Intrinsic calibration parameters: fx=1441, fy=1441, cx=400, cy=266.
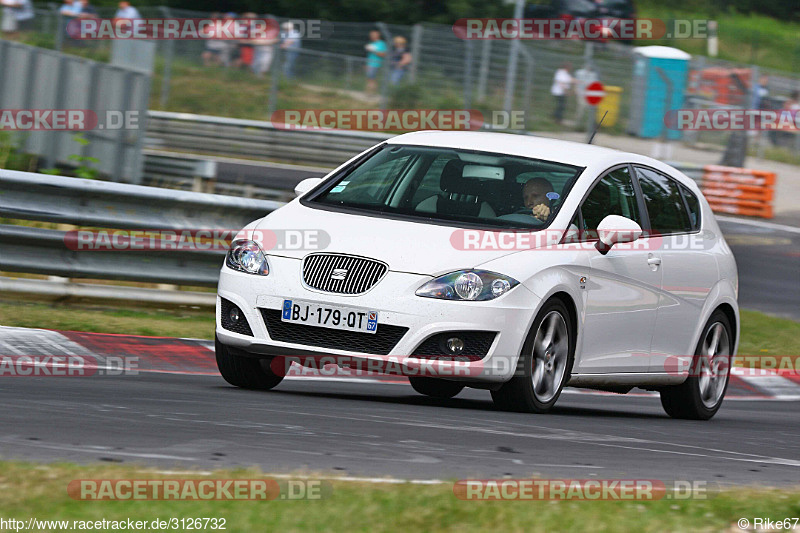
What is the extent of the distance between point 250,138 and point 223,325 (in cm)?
2139

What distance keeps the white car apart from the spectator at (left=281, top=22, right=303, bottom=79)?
2049 centimetres

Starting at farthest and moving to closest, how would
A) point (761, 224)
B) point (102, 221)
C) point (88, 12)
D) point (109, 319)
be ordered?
point (88, 12) < point (761, 224) < point (102, 221) < point (109, 319)

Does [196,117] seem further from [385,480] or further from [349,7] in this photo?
[385,480]

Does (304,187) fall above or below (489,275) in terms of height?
above

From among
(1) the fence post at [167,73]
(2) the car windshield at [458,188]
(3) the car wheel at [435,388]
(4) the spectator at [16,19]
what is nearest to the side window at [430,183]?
(2) the car windshield at [458,188]

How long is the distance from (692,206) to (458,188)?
2.33 m

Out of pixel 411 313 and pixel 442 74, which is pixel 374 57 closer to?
pixel 442 74

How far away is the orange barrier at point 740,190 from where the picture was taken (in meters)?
27.6

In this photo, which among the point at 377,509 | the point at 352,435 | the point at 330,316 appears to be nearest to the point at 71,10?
the point at 330,316

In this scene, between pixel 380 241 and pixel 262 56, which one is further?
pixel 262 56

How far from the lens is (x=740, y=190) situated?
2780 centimetres

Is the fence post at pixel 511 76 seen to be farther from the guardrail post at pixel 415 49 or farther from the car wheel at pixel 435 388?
the car wheel at pixel 435 388

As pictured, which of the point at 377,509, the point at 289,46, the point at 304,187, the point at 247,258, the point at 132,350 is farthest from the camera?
the point at 289,46

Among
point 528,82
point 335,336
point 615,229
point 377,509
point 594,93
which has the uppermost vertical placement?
point 528,82
